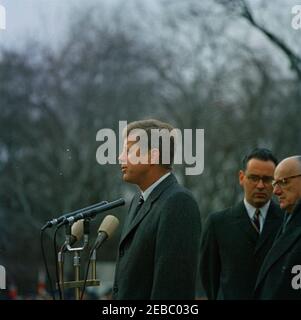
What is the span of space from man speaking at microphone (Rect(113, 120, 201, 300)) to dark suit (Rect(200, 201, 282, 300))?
2.68 feet

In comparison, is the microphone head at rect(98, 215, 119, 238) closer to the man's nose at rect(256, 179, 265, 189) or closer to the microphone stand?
the microphone stand

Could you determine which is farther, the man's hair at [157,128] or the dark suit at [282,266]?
the dark suit at [282,266]

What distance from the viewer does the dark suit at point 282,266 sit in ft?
16.3

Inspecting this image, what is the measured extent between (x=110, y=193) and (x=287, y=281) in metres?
14.5

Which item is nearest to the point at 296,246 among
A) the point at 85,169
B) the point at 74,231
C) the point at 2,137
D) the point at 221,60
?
the point at 74,231

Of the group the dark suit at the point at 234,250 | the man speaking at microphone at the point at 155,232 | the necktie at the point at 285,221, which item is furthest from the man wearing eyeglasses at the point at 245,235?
the man speaking at microphone at the point at 155,232

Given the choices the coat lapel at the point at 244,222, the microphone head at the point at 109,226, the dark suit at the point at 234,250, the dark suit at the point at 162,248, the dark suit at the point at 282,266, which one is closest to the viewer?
the dark suit at the point at 162,248

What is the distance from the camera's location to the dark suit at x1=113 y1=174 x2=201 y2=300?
4.56 m

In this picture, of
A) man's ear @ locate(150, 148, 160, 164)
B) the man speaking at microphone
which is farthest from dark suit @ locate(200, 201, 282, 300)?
man's ear @ locate(150, 148, 160, 164)

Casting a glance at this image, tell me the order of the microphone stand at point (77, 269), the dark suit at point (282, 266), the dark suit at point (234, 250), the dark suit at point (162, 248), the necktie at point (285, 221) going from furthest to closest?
the dark suit at point (234, 250)
the necktie at point (285, 221)
the dark suit at point (282, 266)
the microphone stand at point (77, 269)
the dark suit at point (162, 248)

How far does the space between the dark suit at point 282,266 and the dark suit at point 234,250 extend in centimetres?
40

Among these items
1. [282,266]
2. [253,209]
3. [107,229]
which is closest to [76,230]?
[107,229]

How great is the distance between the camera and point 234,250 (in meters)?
5.63

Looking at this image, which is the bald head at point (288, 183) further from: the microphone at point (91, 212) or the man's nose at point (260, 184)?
the microphone at point (91, 212)
